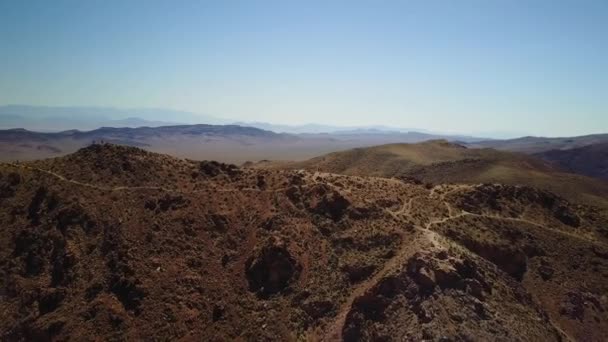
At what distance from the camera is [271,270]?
28656 mm

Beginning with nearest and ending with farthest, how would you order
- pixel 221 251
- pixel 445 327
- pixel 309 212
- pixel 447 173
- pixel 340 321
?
1. pixel 445 327
2. pixel 340 321
3. pixel 221 251
4. pixel 309 212
5. pixel 447 173

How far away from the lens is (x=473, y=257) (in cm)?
2895

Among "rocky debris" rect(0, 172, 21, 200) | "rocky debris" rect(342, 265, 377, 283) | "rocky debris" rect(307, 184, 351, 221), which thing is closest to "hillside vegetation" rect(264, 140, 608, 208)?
"rocky debris" rect(307, 184, 351, 221)

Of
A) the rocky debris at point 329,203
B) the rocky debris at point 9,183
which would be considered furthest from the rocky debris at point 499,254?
the rocky debris at point 9,183

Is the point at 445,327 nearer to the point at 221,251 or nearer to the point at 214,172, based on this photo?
the point at 221,251

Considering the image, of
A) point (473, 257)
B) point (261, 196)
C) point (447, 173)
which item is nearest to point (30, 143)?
point (447, 173)

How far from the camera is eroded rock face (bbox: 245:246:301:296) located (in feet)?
91.9

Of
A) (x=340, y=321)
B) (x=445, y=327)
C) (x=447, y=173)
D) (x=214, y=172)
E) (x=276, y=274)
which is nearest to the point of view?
(x=445, y=327)

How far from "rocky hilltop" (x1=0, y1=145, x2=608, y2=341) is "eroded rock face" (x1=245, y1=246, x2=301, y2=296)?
9cm

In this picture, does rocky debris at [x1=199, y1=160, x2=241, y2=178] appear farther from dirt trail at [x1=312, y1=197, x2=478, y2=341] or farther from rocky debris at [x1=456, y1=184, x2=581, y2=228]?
rocky debris at [x1=456, y1=184, x2=581, y2=228]

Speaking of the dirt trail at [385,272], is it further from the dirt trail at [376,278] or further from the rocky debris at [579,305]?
the rocky debris at [579,305]

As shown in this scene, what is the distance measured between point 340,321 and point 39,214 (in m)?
21.6

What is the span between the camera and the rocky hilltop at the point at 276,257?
976 inches

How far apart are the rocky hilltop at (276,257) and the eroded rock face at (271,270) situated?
9 centimetres
